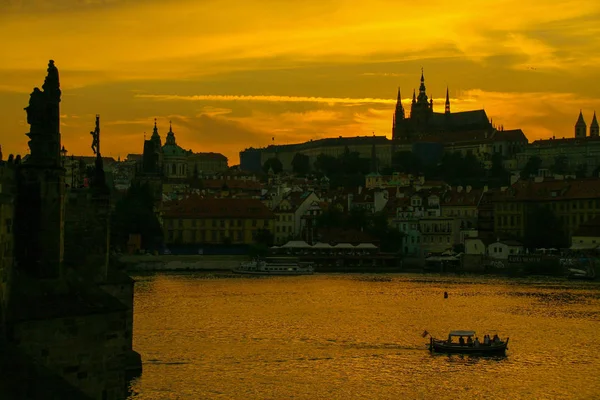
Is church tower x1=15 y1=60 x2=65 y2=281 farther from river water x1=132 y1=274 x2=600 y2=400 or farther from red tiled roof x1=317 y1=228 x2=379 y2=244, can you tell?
red tiled roof x1=317 y1=228 x2=379 y2=244

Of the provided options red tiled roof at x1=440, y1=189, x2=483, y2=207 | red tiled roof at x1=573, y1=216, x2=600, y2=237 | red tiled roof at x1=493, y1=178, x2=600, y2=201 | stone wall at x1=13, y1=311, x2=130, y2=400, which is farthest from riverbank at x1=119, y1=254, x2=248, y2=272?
stone wall at x1=13, y1=311, x2=130, y2=400

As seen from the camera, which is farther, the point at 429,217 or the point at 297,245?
the point at 429,217

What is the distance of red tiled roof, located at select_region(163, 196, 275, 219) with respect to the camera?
121 m

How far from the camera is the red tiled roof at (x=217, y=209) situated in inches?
4776

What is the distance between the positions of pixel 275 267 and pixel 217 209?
22.6m

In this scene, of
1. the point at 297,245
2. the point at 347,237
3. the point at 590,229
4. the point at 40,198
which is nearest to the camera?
the point at 40,198

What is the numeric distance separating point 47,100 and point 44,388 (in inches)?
187

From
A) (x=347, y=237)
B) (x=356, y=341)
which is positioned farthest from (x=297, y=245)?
(x=356, y=341)

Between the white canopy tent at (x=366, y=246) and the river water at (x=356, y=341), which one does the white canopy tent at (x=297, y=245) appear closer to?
the white canopy tent at (x=366, y=246)

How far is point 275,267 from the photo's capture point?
3971 inches

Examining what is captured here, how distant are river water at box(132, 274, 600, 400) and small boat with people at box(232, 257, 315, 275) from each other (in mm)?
17643

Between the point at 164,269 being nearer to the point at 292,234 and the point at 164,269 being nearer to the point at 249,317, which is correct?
the point at 292,234

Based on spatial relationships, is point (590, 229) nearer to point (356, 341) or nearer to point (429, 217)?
point (429, 217)

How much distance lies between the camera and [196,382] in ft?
113
